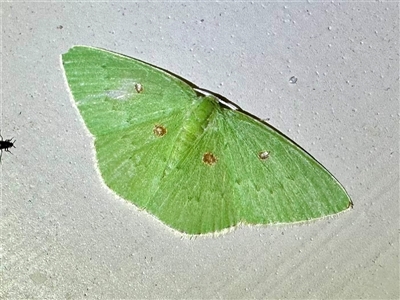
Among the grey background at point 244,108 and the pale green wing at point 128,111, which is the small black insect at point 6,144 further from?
the pale green wing at point 128,111

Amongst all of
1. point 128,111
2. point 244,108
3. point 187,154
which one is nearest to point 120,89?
point 128,111

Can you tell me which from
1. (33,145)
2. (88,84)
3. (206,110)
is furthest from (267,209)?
(33,145)

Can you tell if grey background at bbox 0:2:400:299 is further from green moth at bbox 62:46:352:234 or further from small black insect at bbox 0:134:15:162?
green moth at bbox 62:46:352:234

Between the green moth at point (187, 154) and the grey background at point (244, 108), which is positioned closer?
the green moth at point (187, 154)

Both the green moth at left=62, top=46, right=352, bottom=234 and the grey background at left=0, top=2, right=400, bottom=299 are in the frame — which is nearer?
the green moth at left=62, top=46, right=352, bottom=234

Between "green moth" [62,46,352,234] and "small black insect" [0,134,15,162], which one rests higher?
"green moth" [62,46,352,234]

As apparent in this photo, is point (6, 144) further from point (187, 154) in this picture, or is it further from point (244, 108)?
point (244, 108)

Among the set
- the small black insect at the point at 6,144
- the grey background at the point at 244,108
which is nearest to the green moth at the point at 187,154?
the grey background at the point at 244,108

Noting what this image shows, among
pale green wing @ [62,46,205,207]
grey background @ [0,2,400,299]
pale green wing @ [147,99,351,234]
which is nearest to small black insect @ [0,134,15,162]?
grey background @ [0,2,400,299]
